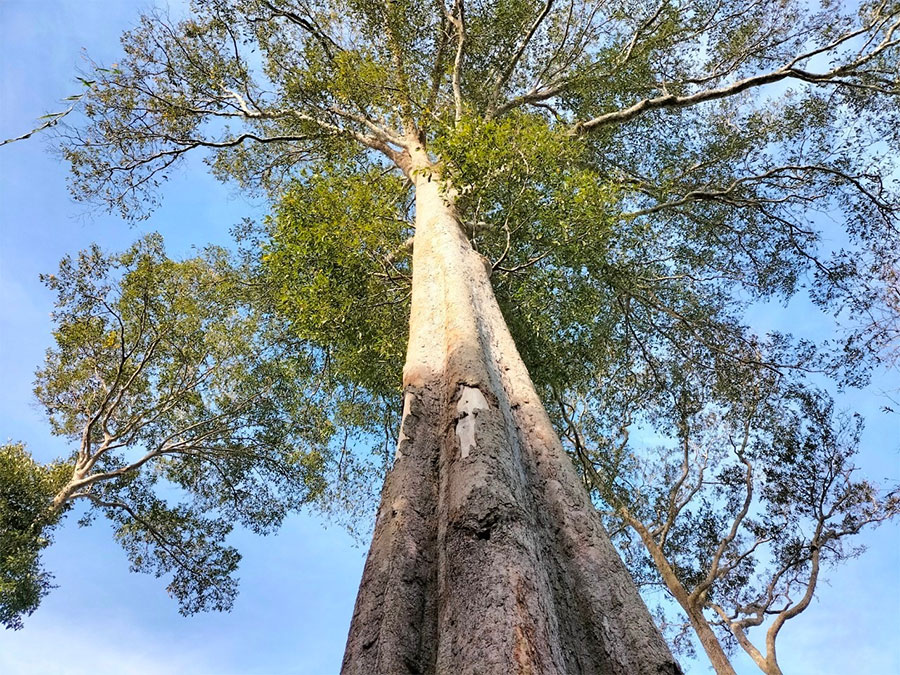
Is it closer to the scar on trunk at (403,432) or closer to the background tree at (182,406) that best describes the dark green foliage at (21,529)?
the background tree at (182,406)

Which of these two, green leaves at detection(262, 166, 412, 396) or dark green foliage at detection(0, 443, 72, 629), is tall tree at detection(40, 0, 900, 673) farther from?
dark green foliage at detection(0, 443, 72, 629)

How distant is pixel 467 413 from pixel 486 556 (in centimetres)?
89

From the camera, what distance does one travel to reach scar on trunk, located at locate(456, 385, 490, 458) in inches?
97.8

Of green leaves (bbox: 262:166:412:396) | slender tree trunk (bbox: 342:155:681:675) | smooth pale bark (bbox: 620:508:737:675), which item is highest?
green leaves (bbox: 262:166:412:396)

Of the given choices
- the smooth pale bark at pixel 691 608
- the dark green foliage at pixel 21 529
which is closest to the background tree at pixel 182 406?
the dark green foliage at pixel 21 529

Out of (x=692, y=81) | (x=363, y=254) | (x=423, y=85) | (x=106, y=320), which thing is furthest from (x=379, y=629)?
(x=106, y=320)

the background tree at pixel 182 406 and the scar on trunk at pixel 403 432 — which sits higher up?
the background tree at pixel 182 406

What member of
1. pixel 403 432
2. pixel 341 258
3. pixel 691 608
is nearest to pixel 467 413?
pixel 403 432

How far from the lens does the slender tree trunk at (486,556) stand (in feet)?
5.74

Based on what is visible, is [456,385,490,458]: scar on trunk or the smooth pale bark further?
the smooth pale bark

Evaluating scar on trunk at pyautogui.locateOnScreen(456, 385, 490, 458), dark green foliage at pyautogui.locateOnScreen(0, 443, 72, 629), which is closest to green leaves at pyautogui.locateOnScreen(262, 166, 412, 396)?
scar on trunk at pyautogui.locateOnScreen(456, 385, 490, 458)

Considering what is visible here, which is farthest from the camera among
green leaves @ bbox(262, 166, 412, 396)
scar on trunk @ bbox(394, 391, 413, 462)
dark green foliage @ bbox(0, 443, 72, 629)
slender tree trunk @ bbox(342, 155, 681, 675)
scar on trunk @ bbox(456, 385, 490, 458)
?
dark green foliage @ bbox(0, 443, 72, 629)

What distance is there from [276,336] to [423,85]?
573cm

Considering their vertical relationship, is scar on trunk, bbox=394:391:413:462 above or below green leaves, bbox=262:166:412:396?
below
